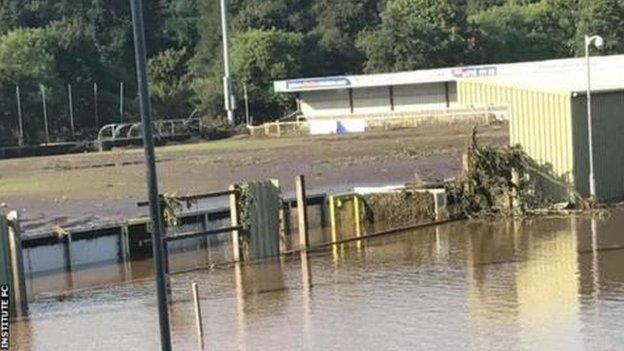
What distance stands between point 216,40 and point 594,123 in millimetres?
99220

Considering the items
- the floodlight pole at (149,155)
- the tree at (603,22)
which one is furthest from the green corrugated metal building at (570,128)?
the tree at (603,22)

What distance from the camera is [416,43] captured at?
329ft

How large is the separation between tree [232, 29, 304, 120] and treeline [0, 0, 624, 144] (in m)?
0.11

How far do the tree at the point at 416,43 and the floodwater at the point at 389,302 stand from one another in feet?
257

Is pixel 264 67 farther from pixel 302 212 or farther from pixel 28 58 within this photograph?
pixel 302 212

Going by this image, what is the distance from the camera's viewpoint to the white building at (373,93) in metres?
86.9

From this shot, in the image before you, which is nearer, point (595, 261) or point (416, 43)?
point (595, 261)

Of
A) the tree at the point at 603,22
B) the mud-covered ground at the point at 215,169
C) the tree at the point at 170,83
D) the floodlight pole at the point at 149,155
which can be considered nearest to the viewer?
the floodlight pole at the point at 149,155

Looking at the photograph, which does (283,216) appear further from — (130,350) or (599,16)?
(599,16)

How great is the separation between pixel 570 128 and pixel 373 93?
6513 centimetres

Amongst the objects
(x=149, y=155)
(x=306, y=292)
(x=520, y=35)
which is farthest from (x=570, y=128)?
(x=520, y=35)

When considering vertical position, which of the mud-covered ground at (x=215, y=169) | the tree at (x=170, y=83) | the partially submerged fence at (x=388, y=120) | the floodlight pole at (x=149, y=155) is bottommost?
the mud-covered ground at (x=215, y=169)

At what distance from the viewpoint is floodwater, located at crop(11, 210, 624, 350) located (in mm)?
13406

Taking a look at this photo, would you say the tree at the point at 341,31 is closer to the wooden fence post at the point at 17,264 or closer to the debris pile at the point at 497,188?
the debris pile at the point at 497,188
